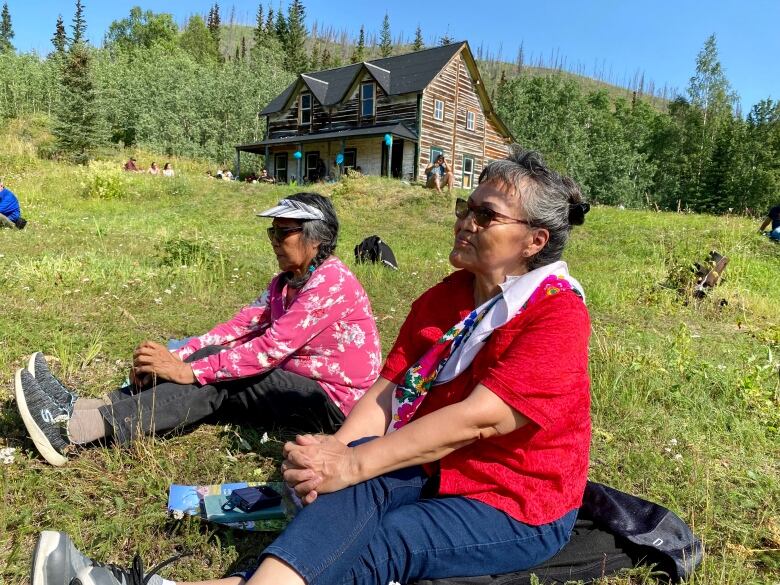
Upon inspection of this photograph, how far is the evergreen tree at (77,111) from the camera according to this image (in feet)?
83.5

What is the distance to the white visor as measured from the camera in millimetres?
2965

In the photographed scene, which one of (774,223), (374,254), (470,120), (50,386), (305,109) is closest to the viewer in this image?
(50,386)

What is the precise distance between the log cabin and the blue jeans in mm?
22739

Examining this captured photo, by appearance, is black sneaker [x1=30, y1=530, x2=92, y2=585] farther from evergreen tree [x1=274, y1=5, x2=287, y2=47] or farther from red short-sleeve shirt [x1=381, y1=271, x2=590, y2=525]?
evergreen tree [x1=274, y1=5, x2=287, y2=47]

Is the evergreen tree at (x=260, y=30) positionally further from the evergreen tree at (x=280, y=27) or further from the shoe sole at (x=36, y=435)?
the shoe sole at (x=36, y=435)

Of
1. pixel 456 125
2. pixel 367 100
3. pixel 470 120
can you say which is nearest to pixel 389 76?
pixel 367 100

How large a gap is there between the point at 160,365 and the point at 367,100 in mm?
26785

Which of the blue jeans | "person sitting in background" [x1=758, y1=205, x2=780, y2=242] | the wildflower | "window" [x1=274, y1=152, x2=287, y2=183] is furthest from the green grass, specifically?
"window" [x1=274, y1=152, x2=287, y2=183]

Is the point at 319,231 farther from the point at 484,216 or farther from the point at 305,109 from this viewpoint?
the point at 305,109

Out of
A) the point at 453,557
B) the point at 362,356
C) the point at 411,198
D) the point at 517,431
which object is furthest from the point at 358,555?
the point at 411,198

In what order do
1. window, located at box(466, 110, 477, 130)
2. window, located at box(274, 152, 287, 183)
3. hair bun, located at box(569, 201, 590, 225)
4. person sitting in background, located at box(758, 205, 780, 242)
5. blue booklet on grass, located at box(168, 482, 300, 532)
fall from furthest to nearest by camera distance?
window, located at box(274, 152, 287, 183)
window, located at box(466, 110, 477, 130)
person sitting in background, located at box(758, 205, 780, 242)
blue booklet on grass, located at box(168, 482, 300, 532)
hair bun, located at box(569, 201, 590, 225)

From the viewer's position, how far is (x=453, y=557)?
1.71 m

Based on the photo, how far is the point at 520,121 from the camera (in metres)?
44.5

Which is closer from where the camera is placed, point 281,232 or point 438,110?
point 281,232
